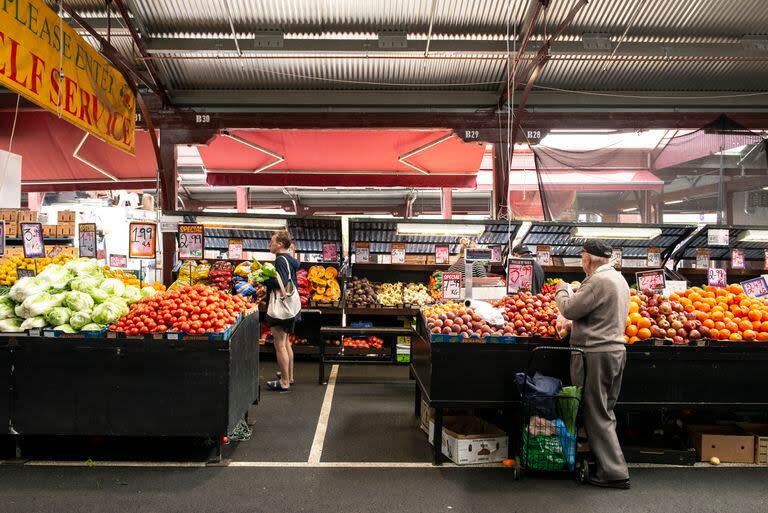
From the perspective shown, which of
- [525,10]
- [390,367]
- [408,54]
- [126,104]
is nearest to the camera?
[126,104]

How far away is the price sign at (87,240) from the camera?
632 cm

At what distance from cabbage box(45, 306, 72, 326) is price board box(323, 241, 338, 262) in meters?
4.25

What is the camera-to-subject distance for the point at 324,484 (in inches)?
138

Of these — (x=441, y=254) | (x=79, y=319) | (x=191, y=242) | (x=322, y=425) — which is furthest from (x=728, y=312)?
(x=191, y=242)

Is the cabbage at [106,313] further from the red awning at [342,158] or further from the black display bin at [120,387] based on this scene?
the red awning at [342,158]

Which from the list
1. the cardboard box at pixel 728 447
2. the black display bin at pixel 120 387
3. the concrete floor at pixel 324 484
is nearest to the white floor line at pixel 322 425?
the concrete floor at pixel 324 484

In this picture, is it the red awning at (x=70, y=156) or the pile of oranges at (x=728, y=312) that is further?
the red awning at (x=70, y=156)

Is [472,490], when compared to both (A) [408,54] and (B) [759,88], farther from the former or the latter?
(B) [759,88]

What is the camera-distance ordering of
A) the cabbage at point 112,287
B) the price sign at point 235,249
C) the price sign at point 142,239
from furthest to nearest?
the price sign at point 235,249 < the price sign at point 142,239 < the cabbage at point 112,287

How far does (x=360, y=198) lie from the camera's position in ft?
50.9

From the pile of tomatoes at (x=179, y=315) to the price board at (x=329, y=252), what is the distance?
11.9ft

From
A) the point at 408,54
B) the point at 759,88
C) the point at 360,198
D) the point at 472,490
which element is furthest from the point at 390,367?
the point at 360,198

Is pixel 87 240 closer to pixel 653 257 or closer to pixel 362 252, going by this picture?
pixel 362 252

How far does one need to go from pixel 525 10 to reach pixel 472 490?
585 centimetres
